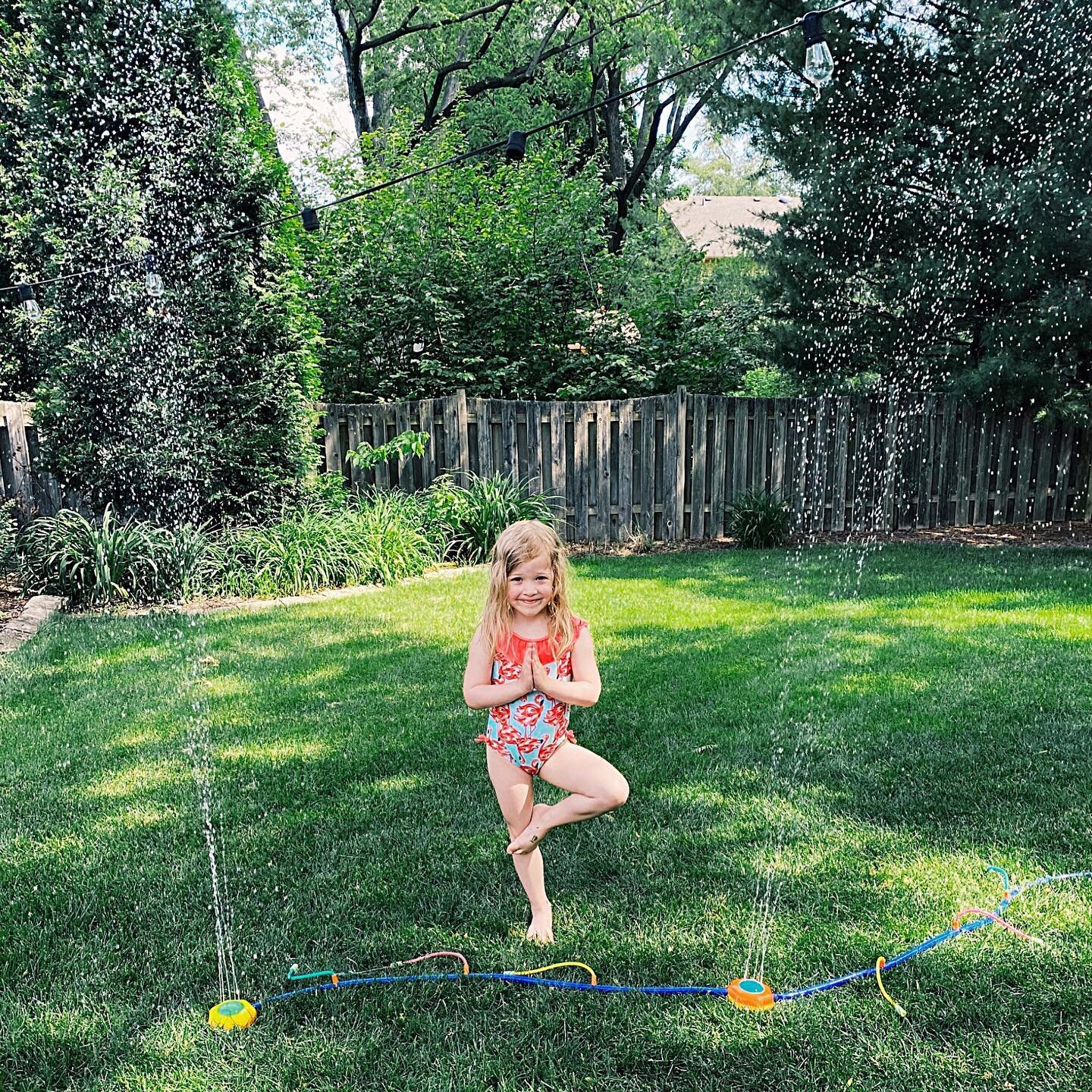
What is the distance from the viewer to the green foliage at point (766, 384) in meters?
10.5

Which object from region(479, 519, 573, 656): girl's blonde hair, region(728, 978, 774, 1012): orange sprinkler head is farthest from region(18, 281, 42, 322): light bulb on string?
region(728, 978, 774, 1012): orange sprinkler head

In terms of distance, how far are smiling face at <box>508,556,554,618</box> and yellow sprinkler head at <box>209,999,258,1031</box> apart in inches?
45.1

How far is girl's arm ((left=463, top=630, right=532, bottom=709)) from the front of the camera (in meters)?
2.29

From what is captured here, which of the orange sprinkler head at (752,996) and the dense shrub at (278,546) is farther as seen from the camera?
the dense shrub at (278,546)

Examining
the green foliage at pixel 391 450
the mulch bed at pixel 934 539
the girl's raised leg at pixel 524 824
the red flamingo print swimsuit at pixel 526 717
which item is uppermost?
the green foliage at pixel 391 450

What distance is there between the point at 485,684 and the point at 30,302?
240 inches

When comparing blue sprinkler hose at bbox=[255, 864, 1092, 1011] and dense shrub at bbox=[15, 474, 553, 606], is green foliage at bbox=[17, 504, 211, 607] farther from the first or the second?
blue sprinkler hose at bbox=[255, 864, 1092, 1011]

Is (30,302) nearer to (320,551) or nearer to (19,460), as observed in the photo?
(19,460)

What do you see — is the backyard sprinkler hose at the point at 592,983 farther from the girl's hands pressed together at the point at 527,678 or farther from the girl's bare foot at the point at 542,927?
the girl's hands pressed together at the point at 527,678

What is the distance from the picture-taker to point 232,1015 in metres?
2.04

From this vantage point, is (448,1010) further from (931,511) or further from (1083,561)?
(931,511)

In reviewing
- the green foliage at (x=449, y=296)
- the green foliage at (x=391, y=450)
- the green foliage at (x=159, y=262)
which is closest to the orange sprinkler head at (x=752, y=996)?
the green foliage at (x=159, y=262)

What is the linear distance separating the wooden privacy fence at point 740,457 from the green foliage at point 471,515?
711mm

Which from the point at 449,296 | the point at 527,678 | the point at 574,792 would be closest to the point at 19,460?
the point at 449,296
